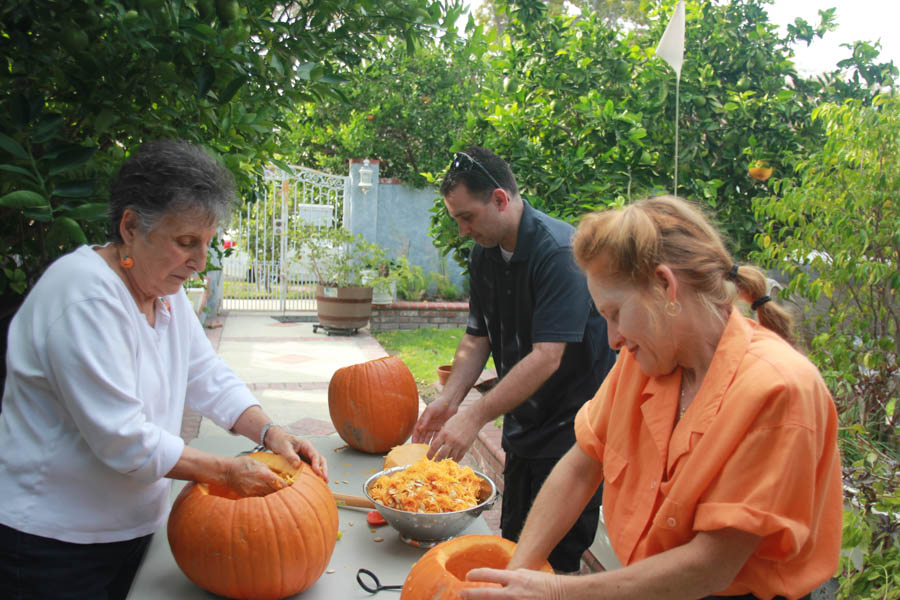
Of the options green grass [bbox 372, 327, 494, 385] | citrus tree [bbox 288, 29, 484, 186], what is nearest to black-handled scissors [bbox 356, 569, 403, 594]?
green grass [bbox 372, 327, 494, 385]

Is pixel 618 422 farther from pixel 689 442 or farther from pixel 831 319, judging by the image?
pixel 831 319

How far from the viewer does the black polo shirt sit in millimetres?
2488

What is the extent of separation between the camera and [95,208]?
180 centimetres

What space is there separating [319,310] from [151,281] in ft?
26.8

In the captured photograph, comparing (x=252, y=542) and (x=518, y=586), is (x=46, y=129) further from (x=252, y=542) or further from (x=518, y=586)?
(x=518, y=586)

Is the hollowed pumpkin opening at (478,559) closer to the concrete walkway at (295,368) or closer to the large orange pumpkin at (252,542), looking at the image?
the large orange pumpkin at (252,542)

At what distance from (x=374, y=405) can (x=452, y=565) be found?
3.89 ft

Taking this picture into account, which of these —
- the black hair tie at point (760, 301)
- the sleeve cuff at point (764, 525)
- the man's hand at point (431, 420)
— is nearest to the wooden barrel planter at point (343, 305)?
the man's hand at point (431, 420)

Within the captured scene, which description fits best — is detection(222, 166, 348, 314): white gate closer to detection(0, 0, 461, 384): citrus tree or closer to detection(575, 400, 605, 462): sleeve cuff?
detection(0, 0, 461, 384): citrus tree

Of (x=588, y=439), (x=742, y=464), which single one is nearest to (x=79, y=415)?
(x=588, y=439)

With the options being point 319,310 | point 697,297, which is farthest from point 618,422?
point 319,310

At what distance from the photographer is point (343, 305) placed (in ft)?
31.6

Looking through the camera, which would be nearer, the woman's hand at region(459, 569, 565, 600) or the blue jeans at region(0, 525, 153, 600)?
the woman's hand at region(459, 569, 565, 600)

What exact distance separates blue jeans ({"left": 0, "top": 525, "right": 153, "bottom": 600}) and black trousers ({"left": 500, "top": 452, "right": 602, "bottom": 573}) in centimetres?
159
